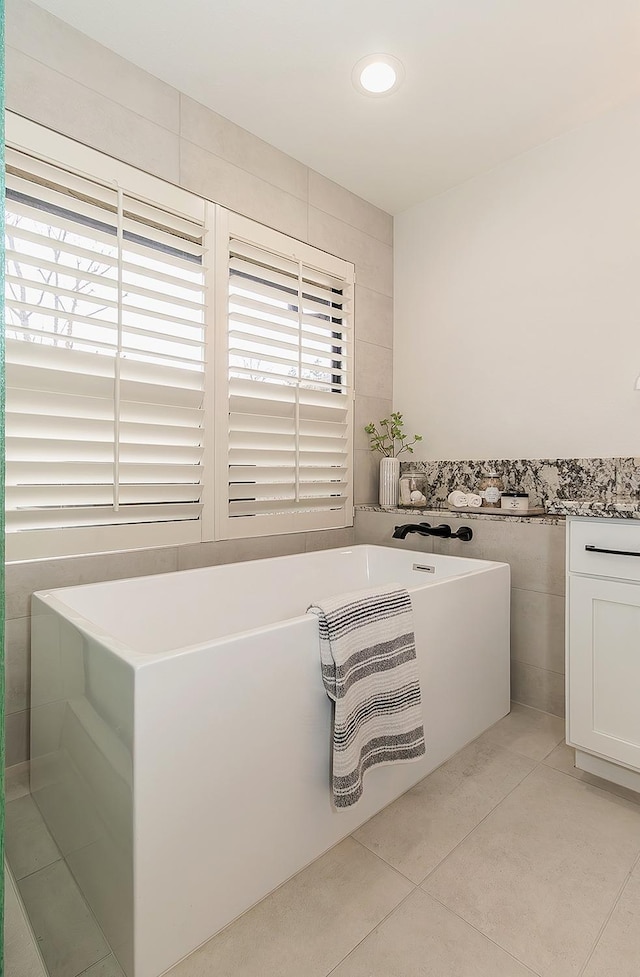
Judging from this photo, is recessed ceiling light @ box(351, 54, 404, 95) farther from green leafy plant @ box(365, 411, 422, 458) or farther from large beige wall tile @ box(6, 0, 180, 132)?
green leafy plant @ box(365, 411, 422, 458)

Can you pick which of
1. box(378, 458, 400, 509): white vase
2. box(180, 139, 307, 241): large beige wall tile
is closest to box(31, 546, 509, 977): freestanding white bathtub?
box(378, 458, 400, 509): white vase

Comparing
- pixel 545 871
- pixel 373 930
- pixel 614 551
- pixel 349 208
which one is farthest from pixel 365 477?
pixel 373 930

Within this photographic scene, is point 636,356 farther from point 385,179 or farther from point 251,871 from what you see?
point 251,871

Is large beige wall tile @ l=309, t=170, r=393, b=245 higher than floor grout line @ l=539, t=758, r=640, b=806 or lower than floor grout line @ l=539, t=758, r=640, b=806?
higher

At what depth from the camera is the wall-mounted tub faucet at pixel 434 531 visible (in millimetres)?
2373

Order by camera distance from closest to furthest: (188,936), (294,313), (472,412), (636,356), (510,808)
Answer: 1. (188,936)
2. (510,808)
3. (636,356)
4. (294,313)
5. (472,412)

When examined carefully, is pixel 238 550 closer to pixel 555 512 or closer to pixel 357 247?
pixel 555 512

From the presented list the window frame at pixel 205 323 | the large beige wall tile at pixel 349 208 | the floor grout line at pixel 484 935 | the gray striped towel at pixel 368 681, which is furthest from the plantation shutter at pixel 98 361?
the floor grout line at pixel 484 935

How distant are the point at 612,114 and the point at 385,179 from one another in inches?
41.1

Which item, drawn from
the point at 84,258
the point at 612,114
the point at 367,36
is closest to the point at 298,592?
the point at 84,258

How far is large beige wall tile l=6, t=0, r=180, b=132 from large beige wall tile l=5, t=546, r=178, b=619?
1.67 m

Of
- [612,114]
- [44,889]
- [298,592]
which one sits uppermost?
[612,114]

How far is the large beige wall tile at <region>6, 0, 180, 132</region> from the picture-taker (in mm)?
1745

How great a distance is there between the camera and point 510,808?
5.16 feet
